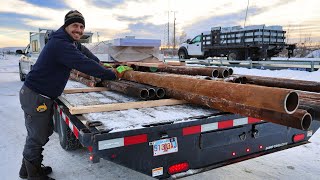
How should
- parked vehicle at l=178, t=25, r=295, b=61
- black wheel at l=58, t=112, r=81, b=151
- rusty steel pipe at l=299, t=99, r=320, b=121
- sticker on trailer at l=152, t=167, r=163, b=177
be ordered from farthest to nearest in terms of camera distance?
parked vehicle at l=178, t=25, r=295, b=61, black wheel at l=58, t=112, r=81, b=151, sticker on trailer at l=152, t=167, r=163, b=177, rusty steel pipe at l=299, t=99, r=320, b=121

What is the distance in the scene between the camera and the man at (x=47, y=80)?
126 inches

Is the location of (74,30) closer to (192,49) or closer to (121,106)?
(121,106)

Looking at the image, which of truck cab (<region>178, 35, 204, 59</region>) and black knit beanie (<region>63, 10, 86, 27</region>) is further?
truck cab (<region>178, 35, 204, 59</region>)

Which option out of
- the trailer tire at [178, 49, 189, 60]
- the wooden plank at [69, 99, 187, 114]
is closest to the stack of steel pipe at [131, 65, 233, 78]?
the wooden plank at [69, 99, 187, 114]

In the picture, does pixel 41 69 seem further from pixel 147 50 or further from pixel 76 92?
pixel 147 50

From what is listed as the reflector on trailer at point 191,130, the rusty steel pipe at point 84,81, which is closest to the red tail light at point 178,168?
the reflector on trailer at point 191,130

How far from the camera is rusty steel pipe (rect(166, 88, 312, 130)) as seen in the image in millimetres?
2113

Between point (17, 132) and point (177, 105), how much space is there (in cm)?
370

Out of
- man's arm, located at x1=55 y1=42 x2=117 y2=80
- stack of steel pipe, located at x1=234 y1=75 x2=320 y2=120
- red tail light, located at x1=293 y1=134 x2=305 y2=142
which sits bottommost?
red tail light, located at x1=293 y1=134 x2=305 y2=142

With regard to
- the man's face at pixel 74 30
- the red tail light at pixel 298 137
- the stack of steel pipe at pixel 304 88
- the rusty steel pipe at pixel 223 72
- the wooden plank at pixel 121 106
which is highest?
the man's face at pixel 74 30

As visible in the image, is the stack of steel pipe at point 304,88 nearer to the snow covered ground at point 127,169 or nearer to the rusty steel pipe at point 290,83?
the rusty steel pipe at point 290,83

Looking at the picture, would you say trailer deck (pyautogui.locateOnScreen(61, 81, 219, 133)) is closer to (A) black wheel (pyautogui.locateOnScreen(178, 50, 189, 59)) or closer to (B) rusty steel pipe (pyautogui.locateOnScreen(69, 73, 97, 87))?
(B) rusty steel pipe (pyautogui.locateOnScreen(69, 73, 97, 87))

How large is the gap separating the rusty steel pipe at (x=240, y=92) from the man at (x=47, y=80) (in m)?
0.67

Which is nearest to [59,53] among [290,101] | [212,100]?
[212,100]
